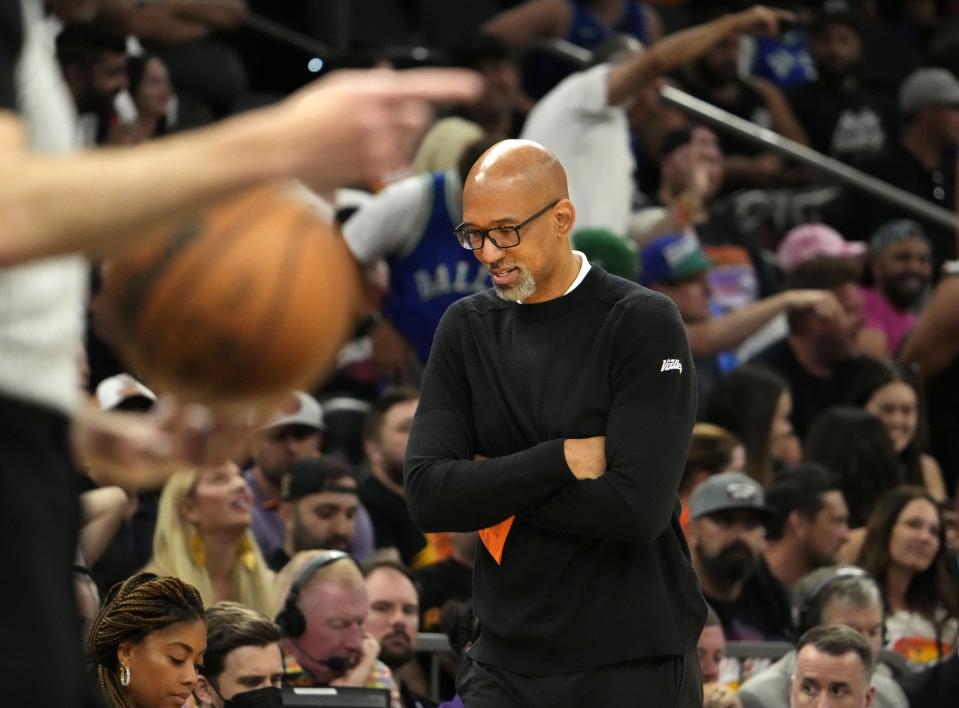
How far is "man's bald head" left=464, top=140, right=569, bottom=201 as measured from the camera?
4.42m

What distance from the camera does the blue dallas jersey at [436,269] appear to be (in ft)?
25.6

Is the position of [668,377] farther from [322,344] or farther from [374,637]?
[374,637]

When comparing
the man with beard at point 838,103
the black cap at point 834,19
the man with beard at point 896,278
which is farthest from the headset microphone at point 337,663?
the black cap at point 834,19

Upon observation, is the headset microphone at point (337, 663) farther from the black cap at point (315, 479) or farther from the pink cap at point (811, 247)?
the pink cap at point (811, 247)

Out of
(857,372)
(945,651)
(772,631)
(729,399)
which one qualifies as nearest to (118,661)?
(772,631)

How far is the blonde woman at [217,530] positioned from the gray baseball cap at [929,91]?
667 centimetres

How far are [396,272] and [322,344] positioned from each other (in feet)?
18.4

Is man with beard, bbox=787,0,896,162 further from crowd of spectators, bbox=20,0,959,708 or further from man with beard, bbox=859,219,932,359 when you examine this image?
man with beard, bbox=859,219,932,359

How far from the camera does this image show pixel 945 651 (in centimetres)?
727

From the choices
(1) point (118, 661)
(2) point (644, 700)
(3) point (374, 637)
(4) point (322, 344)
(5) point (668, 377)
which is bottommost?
(3) point (374, 637)

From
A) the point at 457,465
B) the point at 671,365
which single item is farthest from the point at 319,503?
the point at 671,365

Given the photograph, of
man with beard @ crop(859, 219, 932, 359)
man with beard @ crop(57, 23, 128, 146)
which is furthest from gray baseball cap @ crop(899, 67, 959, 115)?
man with beard @ crop(57, 23, 128, 146)

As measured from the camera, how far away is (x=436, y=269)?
788 centimetres

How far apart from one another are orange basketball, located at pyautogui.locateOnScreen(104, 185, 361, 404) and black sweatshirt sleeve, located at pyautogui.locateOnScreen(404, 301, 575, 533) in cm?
181
